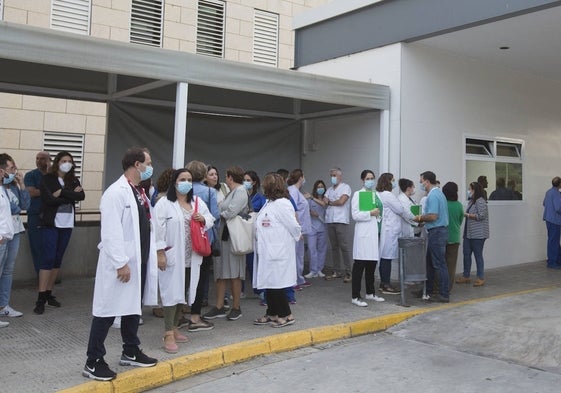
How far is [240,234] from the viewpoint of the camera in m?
6.26

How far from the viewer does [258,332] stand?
233 inches

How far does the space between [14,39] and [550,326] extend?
23.3ft

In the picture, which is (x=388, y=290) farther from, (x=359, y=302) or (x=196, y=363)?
(x=196, y=363)

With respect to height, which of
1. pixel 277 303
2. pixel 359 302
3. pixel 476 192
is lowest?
pixel 359 302

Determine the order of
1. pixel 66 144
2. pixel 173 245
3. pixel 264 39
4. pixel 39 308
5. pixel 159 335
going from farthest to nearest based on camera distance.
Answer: pixel 264 39, pixel 66 144, pixel 39 308, pixel 159 335, pixel 173 245

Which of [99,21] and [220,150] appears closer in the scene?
[220,150]

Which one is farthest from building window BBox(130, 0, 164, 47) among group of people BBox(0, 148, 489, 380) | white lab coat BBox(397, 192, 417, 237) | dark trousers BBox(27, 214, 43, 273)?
white lab coat BBox(397, 192, 417, 237)

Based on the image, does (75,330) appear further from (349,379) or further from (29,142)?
(29,142)

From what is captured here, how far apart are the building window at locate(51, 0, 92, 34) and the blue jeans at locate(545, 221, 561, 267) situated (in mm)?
11170

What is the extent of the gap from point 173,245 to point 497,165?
7727 millimetres

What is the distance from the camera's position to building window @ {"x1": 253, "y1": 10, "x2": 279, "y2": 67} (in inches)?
582

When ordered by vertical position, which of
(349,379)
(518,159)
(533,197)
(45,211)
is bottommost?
(349,379)

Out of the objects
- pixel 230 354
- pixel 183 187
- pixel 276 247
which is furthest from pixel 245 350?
pixel 183 187

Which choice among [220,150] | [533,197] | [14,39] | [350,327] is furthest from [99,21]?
[533,197]
